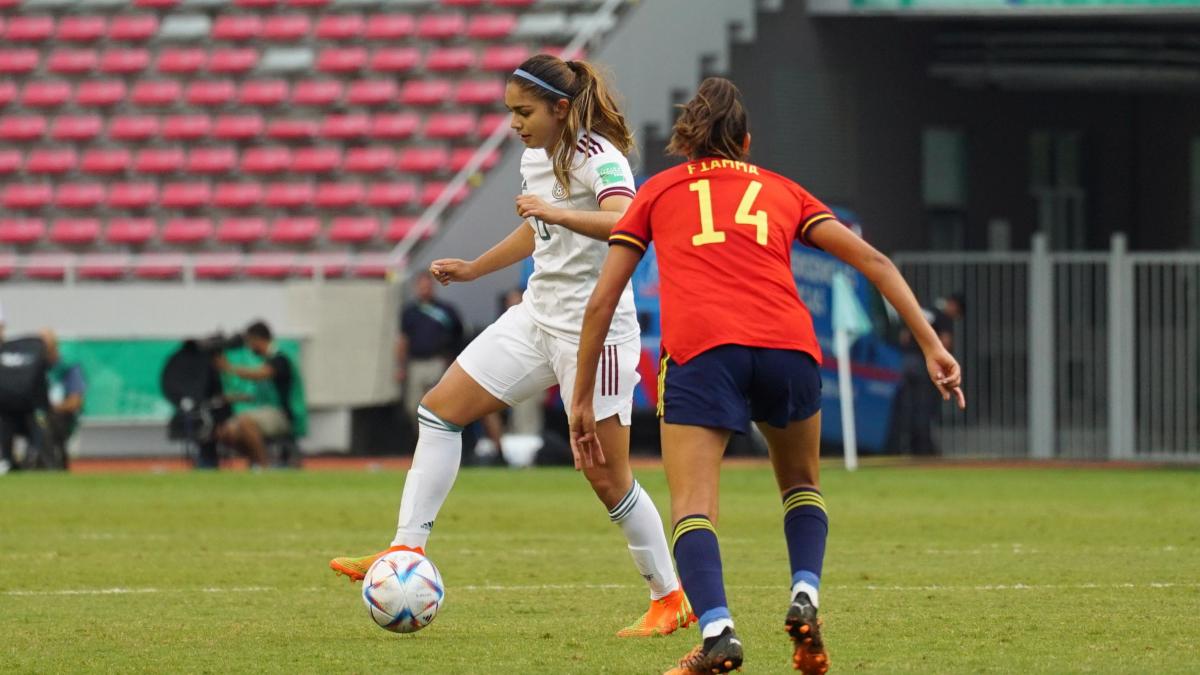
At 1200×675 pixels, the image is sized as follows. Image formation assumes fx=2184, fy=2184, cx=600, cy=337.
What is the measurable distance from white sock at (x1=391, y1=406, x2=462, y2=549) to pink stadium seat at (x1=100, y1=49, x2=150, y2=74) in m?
18.9

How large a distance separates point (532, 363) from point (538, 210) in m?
0.95

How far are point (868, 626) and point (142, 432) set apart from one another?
1529 centimetres

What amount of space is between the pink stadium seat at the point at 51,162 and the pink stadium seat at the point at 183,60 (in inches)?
59.1

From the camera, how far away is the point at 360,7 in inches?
1021

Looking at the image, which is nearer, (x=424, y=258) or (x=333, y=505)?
(x=333, y=505)

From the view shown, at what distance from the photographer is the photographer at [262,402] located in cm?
2025

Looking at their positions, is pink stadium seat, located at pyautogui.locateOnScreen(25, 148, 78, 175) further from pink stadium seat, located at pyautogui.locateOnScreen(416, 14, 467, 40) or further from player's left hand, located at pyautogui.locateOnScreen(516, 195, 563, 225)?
player's left hand, located at pyautogui.locateOnScreen(516, 195, 563, 225)

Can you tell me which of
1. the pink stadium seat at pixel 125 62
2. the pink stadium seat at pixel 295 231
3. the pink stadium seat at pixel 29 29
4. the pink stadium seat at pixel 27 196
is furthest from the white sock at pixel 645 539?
the pink stadium seat at pixel 29 29

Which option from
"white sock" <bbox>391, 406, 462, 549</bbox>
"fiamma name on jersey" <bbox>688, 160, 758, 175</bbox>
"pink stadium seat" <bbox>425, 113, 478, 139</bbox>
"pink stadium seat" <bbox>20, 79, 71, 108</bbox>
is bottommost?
"white sock" <bbox>391, 406, 462, 549</bbox>

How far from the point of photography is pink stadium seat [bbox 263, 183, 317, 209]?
24109 mm

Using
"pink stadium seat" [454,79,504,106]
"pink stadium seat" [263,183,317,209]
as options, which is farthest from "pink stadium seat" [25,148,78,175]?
"pink stadium seat" [454,79,504,106]

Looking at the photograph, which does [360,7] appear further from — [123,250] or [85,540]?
[85,540]

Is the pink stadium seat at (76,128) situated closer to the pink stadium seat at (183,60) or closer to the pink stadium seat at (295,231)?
the pink stadium seat at (183,60)

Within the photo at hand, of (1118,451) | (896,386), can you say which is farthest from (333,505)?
(1118,451)
